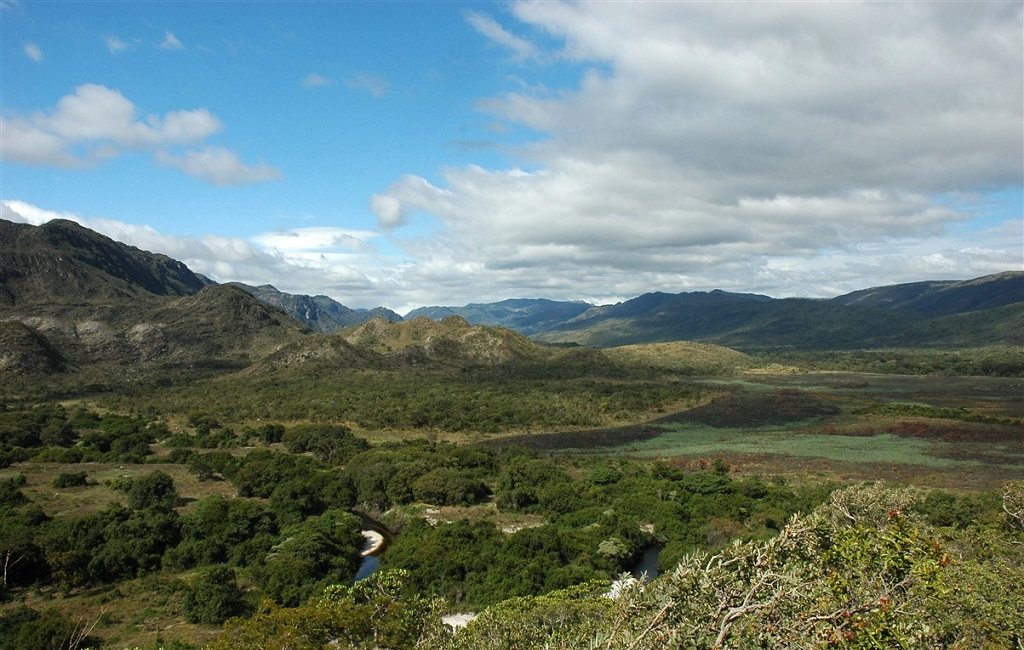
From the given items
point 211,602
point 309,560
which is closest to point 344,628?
point 211,602

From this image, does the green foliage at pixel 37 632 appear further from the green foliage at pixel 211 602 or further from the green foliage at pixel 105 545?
the green foliage at pixel 105 545

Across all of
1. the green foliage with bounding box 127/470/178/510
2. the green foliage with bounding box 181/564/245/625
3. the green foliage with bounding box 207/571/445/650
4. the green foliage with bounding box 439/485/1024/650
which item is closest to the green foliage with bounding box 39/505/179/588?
the green foliage with bounding box 127/470/178/510

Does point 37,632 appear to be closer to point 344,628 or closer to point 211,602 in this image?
point 211,602

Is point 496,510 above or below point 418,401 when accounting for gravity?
below

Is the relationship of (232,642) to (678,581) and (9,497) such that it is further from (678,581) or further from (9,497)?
(9,497)

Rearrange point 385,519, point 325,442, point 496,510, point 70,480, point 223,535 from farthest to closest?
1. point 325,442
2. point 70,480
3. point 385,519
4. point 496,510
5. point 223,535

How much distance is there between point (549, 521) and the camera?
51.3 meters

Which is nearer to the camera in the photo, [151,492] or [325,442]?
[151,492]

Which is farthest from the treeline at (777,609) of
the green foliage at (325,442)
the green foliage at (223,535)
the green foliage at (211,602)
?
the green foliage at (325,442)

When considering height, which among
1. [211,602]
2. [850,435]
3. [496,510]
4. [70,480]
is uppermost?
[211,602]

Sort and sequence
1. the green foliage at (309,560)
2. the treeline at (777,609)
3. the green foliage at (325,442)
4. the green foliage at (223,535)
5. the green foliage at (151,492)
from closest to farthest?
the treeline at (777,609) < the green foliage at (309,560) < the green foliage at (223,535) < the green foliage at (151,492) < the green foliage at (325,442)

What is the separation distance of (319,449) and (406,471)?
26.1m

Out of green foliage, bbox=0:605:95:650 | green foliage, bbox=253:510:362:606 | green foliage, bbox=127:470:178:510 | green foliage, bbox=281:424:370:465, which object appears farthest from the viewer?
green foliage, bbox=281:424:370:465

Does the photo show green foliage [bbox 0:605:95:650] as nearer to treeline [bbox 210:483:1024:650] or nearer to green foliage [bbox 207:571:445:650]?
treeline [bbox 210:483:1024:650]
